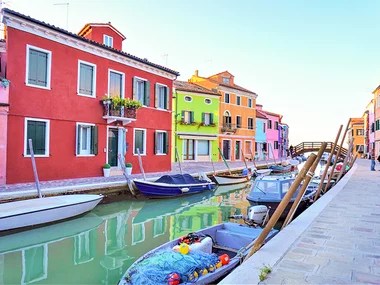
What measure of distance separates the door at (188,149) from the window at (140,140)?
1030 cm

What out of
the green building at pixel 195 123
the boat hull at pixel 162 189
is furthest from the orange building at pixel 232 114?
the boat hull at pixel 162 189

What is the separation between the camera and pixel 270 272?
309 centimetres

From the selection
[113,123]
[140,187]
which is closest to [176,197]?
[140,187]

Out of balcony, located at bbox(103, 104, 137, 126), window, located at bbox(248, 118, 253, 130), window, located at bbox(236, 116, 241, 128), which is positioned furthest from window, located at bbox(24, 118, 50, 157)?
window, located at bbox(248, 118, 253, 130)

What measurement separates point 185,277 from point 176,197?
946 centimetres

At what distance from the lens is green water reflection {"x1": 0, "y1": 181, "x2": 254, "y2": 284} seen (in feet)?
17.8

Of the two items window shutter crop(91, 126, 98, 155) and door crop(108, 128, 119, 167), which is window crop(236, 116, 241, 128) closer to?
door crop(108, 128, 119, 167)

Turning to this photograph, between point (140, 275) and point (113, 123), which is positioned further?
point (113, 123)

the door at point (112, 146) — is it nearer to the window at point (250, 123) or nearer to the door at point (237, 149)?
the door at point (237, 149)

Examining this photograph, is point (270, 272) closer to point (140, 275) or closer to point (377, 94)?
point (140, 275)

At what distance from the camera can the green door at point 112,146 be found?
573 inches

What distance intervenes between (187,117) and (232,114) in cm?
586

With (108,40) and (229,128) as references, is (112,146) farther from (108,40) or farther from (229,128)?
(229,128)

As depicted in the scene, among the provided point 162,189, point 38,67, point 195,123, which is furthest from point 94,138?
point 195,123
